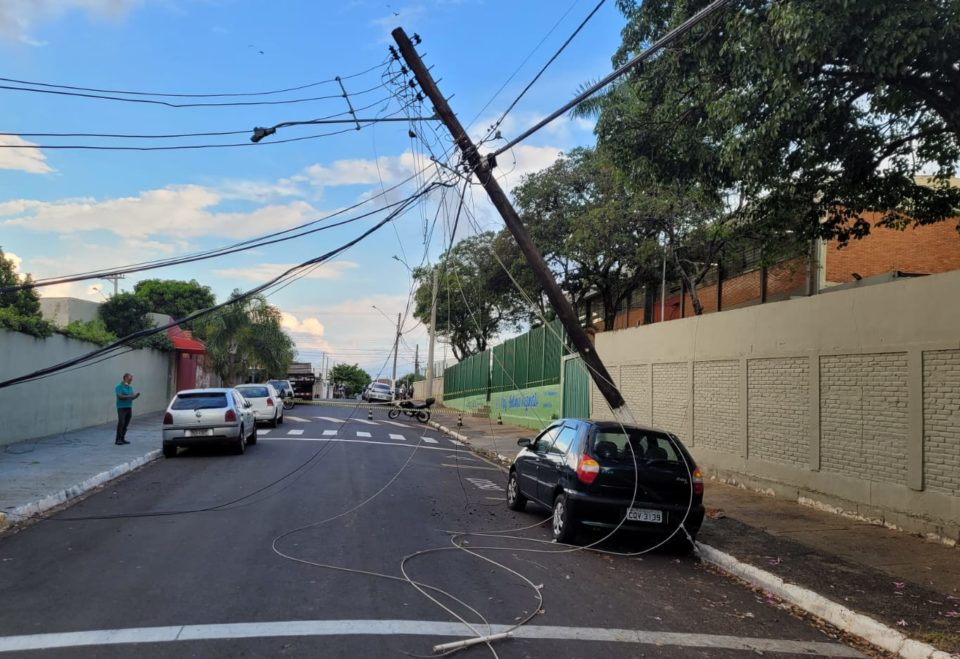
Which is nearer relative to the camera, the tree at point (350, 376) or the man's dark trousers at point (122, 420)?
the man's dark trousers at point (122, 420)

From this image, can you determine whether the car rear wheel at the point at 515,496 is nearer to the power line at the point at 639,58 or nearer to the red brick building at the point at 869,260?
the power line at the point at 639,58

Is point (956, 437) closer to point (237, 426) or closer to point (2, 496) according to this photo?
point (2, 496)

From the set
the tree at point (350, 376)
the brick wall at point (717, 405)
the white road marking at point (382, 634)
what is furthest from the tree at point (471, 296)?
the tree at point (350, 376)

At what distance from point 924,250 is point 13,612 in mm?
20791

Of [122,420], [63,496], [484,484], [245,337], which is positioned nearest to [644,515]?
[484,484]

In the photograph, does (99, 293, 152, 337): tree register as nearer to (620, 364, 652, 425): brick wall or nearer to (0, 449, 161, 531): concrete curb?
(0, 449, 161, 531): concrete curb

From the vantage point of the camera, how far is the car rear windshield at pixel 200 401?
15.3 m

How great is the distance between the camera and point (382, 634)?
481 centimetres

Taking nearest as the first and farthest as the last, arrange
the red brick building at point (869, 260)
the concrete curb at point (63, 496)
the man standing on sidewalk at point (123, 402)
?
the concrete curb at point (63, 496) < the man standing on sidewalk at point (123, 402) < the red brick building at point (869, 260)

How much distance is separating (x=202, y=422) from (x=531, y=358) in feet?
45.2

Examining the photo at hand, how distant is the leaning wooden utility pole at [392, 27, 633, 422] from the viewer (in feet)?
30.7

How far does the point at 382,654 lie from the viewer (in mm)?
4457

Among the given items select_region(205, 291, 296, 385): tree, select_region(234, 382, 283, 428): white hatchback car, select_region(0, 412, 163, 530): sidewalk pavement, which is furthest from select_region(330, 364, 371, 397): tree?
select_region(0, 412, 163, 530): sidewalk pavement

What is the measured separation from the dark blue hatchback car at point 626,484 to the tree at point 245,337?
3203 cm
